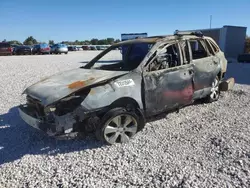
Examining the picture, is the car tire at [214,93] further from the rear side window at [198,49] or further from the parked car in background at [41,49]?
the parked car in background at [41,49]

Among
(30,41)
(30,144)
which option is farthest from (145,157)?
(30,41)

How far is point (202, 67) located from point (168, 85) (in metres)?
1.31

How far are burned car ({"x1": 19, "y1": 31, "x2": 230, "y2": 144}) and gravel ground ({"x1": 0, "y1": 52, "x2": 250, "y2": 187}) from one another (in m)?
0.37

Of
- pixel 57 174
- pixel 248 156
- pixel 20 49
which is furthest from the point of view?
pixel 20 49

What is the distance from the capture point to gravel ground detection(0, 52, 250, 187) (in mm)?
2904

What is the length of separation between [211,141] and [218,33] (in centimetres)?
2017

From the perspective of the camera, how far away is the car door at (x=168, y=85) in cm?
419

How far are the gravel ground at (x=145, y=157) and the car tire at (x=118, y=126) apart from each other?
15 centimetres

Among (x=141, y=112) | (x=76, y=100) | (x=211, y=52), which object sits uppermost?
(x=211, y=52)

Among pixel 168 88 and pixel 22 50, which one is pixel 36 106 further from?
pixel 22 50

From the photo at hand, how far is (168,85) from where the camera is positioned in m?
4.42

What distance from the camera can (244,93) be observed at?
6.98m

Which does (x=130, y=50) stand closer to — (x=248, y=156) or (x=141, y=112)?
(x=141, y=112)

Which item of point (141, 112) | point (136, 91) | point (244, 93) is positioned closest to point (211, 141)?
point (141, 112)
